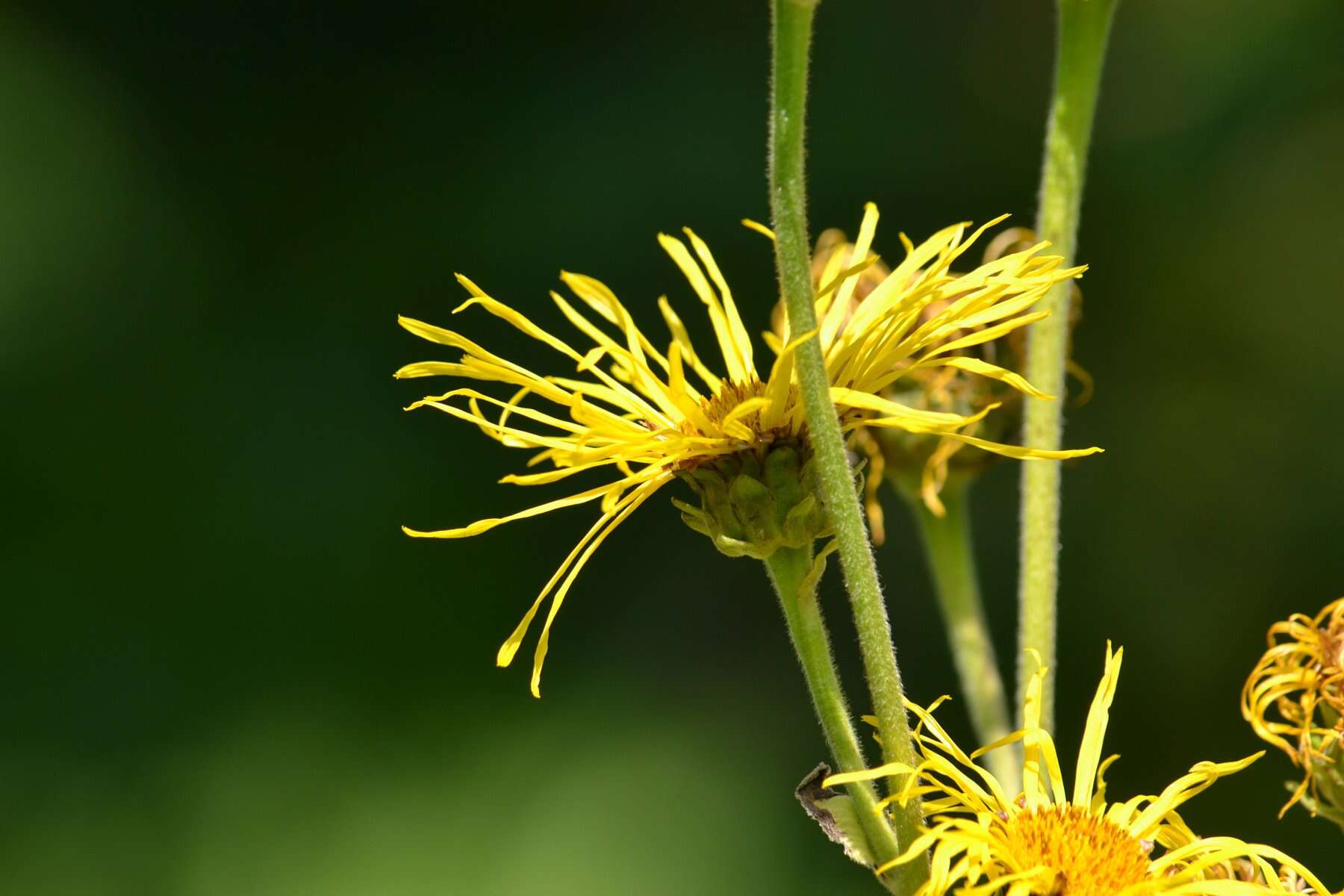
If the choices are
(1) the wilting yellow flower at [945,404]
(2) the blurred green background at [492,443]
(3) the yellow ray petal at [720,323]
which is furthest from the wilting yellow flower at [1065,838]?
(2) the blurred green background at [492,443]

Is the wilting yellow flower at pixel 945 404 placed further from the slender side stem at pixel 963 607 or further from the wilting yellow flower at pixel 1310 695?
the wilting yellow flower at pixel 1310 695

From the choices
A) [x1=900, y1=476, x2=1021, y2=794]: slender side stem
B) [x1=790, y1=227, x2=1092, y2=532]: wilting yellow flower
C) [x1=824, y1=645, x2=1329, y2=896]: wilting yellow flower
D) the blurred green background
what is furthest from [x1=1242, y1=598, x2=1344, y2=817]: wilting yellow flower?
the blurred green background

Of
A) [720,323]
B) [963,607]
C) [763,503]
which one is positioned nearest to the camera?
[763,503]

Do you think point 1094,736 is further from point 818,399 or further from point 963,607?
point 963,607

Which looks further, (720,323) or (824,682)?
(720,323)

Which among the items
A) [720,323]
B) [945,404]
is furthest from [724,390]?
[945,404]

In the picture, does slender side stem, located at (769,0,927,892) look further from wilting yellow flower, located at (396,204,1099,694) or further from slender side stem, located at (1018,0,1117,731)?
slender side stem, located at (1018,0,1117,731)
